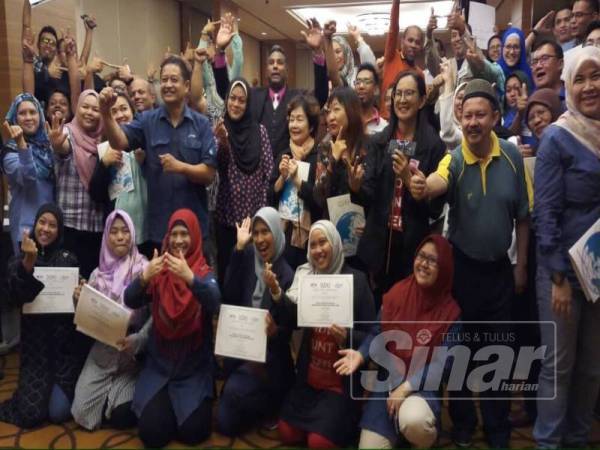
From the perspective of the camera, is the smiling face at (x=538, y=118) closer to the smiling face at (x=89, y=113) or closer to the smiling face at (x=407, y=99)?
the smiling face at (x=407, y=99)

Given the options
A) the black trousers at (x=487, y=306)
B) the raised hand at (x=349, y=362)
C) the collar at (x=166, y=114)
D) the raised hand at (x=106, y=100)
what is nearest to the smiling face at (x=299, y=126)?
the collar at (x=166, y=114)

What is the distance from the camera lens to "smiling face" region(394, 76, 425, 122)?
2.40 metres

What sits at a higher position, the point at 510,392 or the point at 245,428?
A: the point at 510,392

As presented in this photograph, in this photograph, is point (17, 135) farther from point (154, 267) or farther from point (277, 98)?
point (277, 98)

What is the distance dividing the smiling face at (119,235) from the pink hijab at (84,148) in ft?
1.27

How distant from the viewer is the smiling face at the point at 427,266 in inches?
86.5

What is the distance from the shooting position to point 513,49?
3.34m

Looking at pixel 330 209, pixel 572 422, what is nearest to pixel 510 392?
pixel 572 422

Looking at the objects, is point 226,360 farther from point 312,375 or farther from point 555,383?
point 555,383

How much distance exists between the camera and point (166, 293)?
2.47 metres

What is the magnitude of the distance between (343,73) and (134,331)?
6.93 ft

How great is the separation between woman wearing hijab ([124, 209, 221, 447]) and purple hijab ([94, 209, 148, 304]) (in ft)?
0.43

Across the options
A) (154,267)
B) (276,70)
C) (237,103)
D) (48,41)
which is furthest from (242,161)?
(48,41)

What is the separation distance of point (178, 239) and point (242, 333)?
1.68ft
